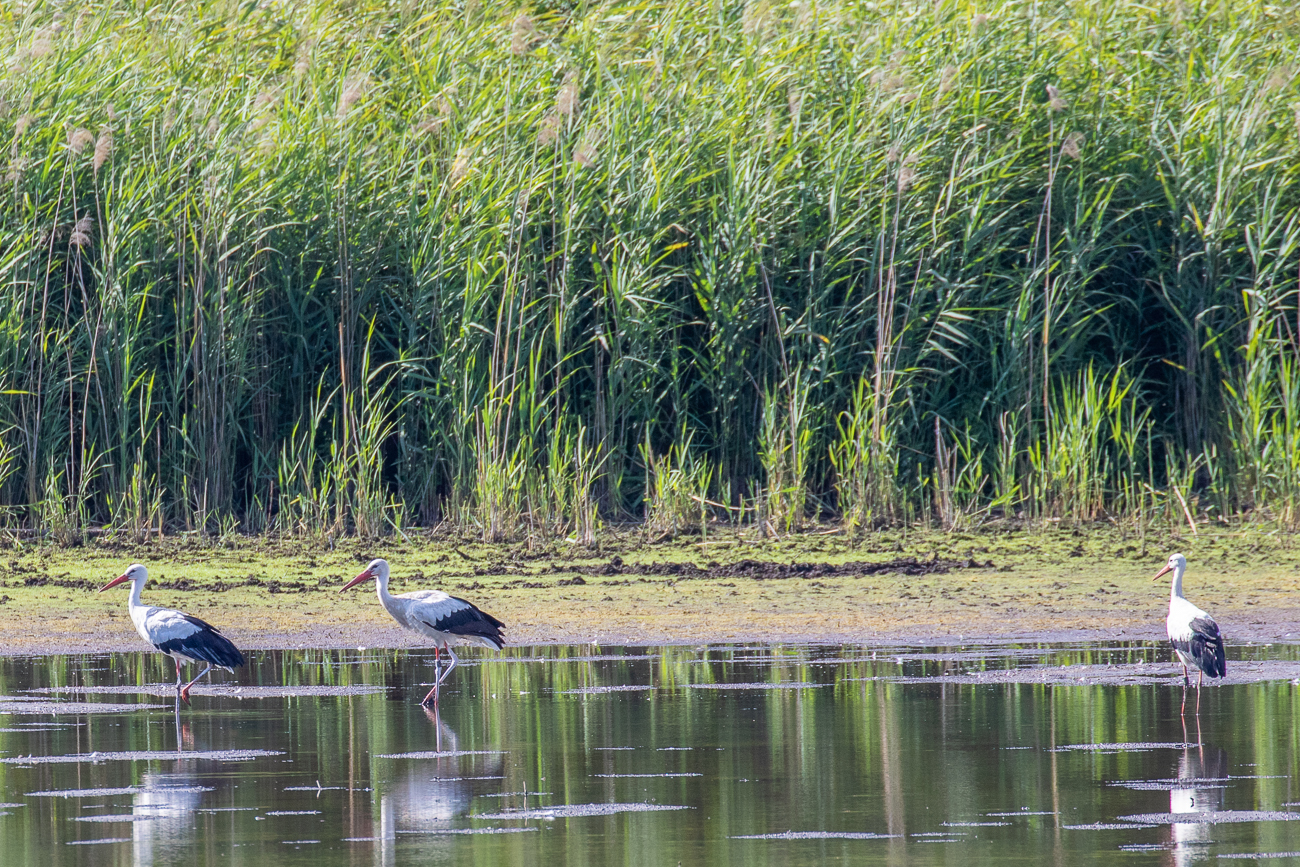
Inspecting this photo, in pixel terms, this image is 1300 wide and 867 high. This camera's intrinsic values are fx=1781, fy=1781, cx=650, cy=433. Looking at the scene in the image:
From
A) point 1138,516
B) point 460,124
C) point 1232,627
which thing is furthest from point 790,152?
point 1232,627

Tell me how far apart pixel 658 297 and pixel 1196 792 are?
8069 millimetres

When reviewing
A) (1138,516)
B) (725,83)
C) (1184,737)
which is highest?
(725,83)

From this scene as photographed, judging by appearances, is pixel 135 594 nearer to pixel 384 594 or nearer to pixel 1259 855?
pixel 384 594

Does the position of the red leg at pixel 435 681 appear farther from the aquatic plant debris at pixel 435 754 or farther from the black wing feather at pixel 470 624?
the aquatic plant debris at pixel 435 754

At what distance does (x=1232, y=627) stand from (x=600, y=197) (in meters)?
5.89

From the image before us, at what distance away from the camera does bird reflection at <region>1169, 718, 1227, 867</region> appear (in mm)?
5484

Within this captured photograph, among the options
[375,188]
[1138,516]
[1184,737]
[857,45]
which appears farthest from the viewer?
[857,45]

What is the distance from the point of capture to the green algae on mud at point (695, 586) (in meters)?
10.5

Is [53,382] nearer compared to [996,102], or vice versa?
[53,382]

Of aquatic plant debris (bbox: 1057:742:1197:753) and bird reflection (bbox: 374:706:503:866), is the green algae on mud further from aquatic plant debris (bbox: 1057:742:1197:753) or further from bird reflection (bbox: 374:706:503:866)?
bird reflection (bbox: 374:706:503:866)

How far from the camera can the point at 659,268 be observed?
1367 centimetres

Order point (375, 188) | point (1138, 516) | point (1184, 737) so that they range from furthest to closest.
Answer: point (375, 188) → point (1138, 516) → point (1184, 737)

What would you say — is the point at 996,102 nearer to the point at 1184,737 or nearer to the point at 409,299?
the point at 409,299

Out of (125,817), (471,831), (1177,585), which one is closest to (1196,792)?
(471,831)
